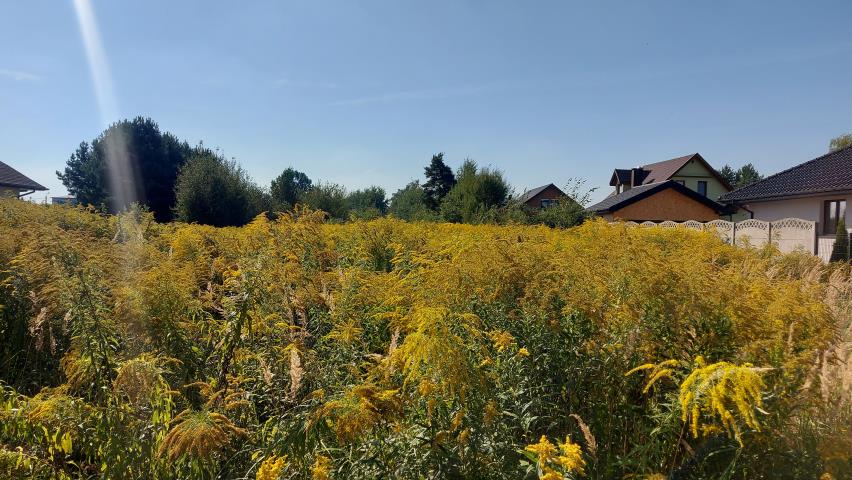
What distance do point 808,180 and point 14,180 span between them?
44.2m

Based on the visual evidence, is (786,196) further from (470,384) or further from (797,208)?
(470,384)

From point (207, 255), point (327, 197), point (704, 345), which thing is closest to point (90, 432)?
point (704, 345)

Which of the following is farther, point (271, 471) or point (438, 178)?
point (438, 178)

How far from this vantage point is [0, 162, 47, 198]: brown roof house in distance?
30.6 metres

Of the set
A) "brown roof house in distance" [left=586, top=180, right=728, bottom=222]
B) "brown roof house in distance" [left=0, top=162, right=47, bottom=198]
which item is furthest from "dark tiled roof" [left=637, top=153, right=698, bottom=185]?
"brown roof house in distance" [left=0, top=162, right=47, bottom=198]

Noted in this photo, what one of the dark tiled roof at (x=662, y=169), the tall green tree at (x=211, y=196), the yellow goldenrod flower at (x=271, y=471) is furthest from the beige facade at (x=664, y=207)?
the yellow goldenrod flower at (x=271, y=471)

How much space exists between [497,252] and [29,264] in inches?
129

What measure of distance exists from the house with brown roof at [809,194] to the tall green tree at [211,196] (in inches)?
1042

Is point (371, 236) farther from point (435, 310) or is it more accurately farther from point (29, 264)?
point (435, 310)

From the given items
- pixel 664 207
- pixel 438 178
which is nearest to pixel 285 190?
pixel 438 178

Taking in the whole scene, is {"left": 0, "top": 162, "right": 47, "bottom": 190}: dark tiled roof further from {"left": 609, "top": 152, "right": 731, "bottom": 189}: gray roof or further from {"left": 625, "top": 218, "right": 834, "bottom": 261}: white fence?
{"left": 609, "top": 152, "right": 731, "bottom": 189}: gray roof

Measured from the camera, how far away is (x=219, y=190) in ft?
90.5

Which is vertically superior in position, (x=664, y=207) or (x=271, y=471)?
(x=664, y=207)

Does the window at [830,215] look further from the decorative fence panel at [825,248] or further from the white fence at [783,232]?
the white fence at [783,232]
